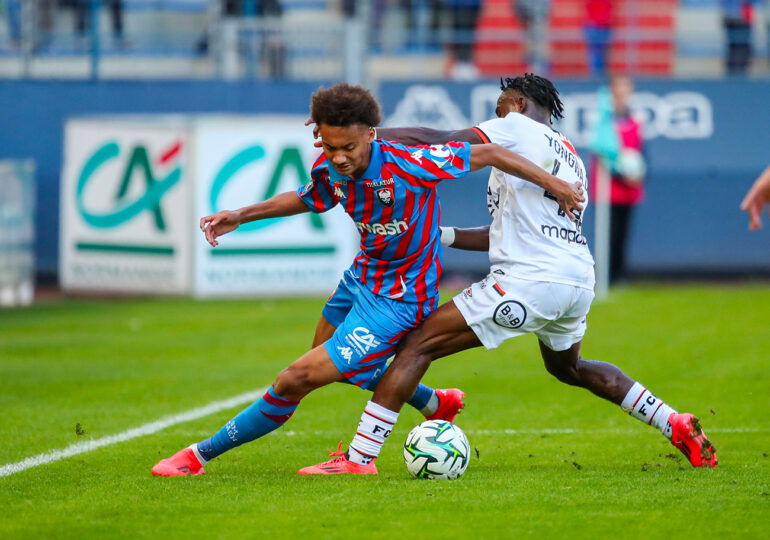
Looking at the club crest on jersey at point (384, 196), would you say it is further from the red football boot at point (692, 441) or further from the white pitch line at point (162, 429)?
the white pitch line at point (162, 429)

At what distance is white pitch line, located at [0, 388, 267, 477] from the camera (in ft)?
19.6

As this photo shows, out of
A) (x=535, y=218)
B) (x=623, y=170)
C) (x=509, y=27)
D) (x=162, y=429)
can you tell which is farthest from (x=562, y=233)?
(x=509, y=27)

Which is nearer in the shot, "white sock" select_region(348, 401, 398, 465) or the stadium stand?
"white sock" select_region(348, 401, 398, 465)

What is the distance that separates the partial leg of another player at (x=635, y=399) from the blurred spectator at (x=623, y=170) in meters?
9.17

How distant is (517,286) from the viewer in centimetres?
548

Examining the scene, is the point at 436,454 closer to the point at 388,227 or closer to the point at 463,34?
the point at 388,227

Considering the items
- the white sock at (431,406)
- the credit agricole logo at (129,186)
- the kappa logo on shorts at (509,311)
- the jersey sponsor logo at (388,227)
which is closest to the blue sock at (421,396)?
the white sock at (431,406)

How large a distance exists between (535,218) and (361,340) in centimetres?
101

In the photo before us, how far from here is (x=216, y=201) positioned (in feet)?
47.8

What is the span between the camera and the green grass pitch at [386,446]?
15.2 feet

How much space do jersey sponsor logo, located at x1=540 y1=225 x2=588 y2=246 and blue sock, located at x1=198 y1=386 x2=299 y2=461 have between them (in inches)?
56.6

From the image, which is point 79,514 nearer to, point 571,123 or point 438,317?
point 438,317

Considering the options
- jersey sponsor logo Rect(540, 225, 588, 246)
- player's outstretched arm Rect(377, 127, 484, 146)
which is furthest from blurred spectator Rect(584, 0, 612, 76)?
player's outstretched arm Rect(377, 127, 484, 146)

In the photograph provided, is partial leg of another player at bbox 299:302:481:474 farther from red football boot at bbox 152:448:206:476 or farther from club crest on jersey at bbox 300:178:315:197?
club crest on jersey at bbox 300:178:315:197
